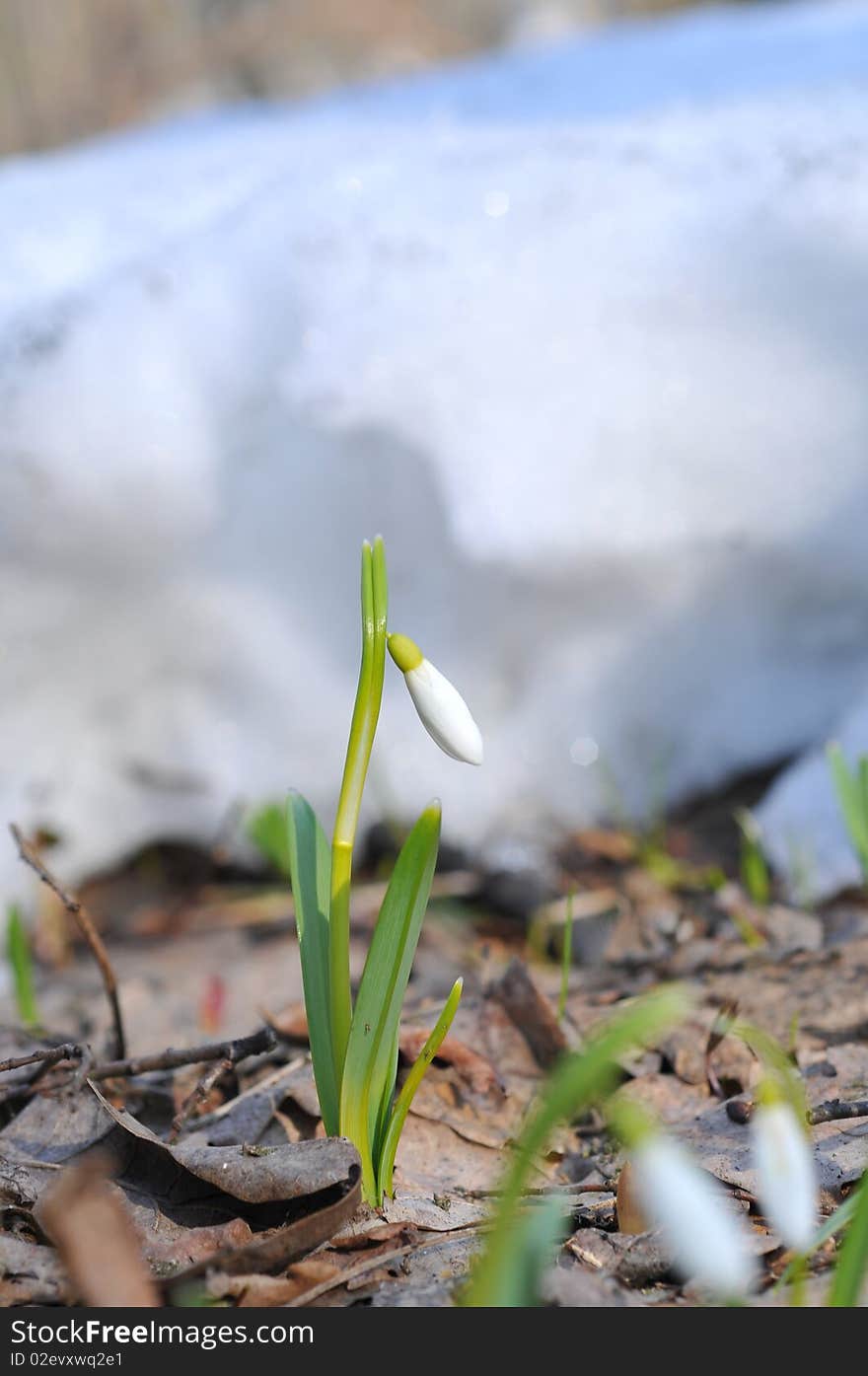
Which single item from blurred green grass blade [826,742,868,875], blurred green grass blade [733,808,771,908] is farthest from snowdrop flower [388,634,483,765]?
blurred green grass blade [733,808,771,908]

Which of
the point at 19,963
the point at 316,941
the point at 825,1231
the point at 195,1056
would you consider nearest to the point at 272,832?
the point at 19,963

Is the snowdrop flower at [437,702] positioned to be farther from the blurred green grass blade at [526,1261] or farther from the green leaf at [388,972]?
the blurred green grass blade at [526,1261]

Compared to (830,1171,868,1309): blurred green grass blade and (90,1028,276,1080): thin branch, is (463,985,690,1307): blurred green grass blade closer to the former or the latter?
(830,1171,868,1309): blurred green grass blade

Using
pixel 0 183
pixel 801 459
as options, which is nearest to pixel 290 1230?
pixel 801 459

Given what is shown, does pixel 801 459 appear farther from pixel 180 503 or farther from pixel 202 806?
pixel 202 806

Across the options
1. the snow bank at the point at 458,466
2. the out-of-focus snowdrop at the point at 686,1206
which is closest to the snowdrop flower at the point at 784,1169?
the out-of-focus snowdrop at the point at 686,1206

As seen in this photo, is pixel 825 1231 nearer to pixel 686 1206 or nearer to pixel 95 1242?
pixel 686 1206
